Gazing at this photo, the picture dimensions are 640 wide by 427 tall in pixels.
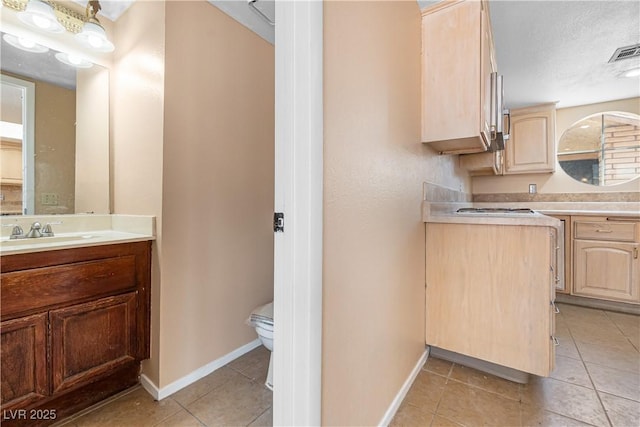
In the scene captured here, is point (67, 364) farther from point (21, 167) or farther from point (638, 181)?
point (638, 181)

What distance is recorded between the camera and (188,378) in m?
1.58

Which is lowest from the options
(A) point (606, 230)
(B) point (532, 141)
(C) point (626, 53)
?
(A) point (606, 230)

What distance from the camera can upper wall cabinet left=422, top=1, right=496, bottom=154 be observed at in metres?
1.47

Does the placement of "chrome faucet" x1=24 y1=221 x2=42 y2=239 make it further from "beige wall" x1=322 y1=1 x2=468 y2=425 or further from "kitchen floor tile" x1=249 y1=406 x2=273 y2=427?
"beige wall" x1=322 y1=1 x2=468 y2=425

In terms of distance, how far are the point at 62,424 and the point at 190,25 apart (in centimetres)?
209

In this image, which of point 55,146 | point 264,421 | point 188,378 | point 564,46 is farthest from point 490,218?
point 55,146

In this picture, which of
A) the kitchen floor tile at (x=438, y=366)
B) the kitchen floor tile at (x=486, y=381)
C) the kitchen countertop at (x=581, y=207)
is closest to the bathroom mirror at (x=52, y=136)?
the kitchen floor tile at (x=438, y=366)

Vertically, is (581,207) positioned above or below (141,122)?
below

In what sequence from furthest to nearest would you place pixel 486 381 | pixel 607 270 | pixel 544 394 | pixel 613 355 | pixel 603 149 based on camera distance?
1. pixel 603 149
2. pixel 607 270
3. pixel 613 355
4. pixel 486 381
5. pixel 544 394

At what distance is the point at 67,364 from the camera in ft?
4.17

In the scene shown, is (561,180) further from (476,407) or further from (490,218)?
(476,407)

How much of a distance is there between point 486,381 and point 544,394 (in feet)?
0.87

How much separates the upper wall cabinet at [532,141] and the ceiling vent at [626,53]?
3.27 feet

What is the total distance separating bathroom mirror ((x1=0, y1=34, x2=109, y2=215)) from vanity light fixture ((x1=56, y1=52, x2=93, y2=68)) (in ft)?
0.06
